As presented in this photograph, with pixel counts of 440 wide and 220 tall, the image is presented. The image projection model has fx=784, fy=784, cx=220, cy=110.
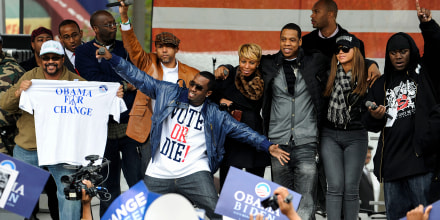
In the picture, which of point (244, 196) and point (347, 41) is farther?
point (347, 41)

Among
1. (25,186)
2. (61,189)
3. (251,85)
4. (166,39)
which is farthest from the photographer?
(166,39)

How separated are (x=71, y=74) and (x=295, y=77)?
7.34ft

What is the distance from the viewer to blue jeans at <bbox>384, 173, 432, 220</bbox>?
265 inches

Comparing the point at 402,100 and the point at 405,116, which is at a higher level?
the point at 402,100

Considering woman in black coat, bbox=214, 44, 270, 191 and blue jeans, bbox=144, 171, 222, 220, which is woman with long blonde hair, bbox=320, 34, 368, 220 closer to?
woman in black coat, bbox=214, 44, 270, 191

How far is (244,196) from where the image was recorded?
603cm

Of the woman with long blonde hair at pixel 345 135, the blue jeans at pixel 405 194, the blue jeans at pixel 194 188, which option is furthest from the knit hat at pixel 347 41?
the blue jeans at pixel 194 188

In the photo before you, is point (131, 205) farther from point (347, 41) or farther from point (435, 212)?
point (347, 41)

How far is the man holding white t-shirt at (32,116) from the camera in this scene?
24.5 ft

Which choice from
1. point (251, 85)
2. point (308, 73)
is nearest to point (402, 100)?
point (308, 73)

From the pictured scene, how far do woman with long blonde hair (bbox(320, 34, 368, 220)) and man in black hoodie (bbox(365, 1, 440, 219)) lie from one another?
0.93 ft

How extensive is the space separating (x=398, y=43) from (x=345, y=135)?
1.02m

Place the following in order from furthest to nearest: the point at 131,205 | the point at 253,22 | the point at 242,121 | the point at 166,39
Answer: the point at 253,22 < the point at 166,39 < the point at 242,121 < the point at 131,205

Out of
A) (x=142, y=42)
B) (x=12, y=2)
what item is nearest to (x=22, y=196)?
(x=142, y=42)
